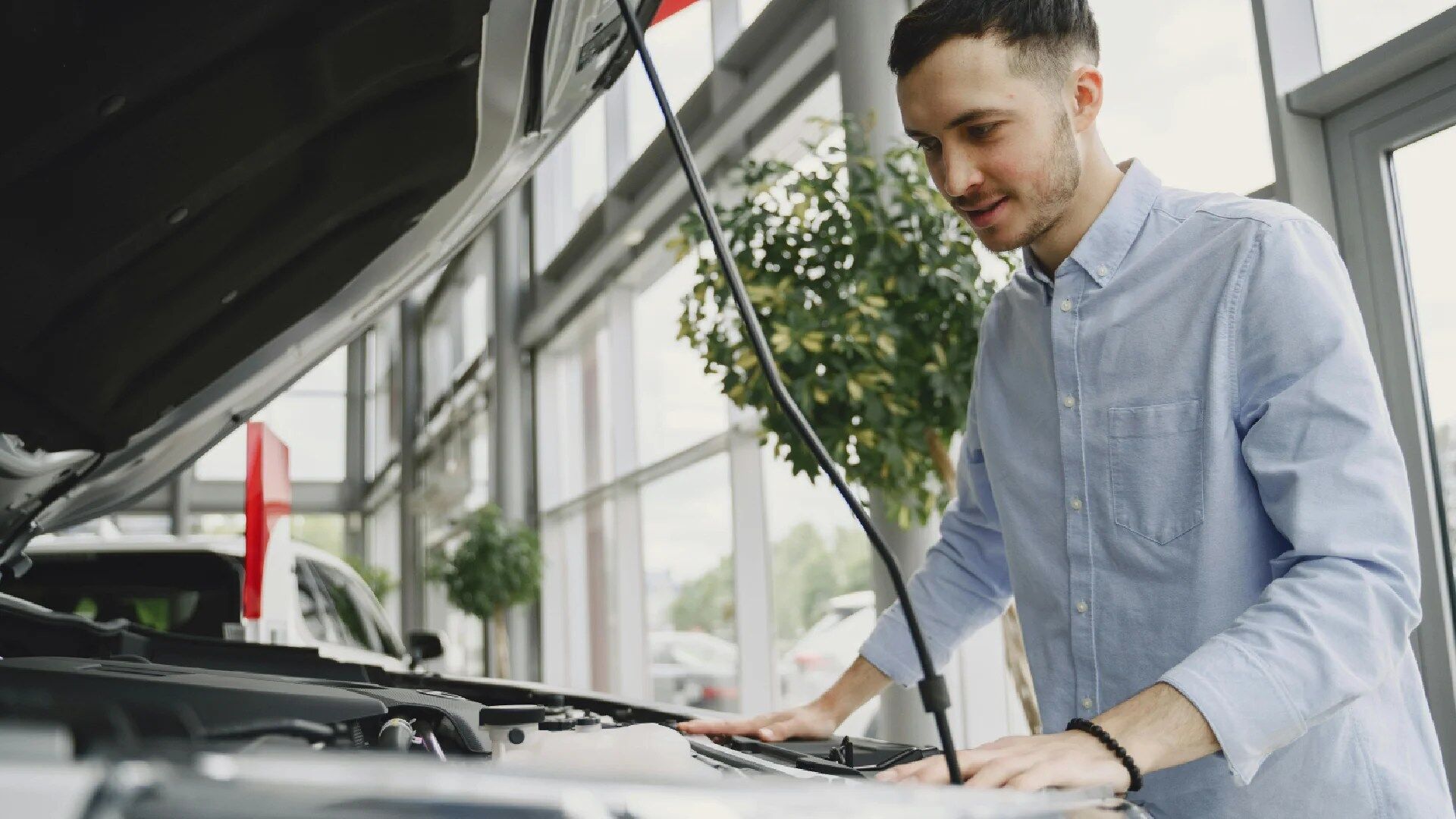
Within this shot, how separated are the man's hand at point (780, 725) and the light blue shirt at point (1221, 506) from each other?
257 mm

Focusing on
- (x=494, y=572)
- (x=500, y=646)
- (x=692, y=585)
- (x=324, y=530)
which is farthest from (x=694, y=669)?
(x=324, y=530)

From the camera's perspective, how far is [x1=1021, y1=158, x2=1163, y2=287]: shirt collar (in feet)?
Result: 3.93

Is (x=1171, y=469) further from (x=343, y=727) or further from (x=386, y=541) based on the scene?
(x=386, y=541)

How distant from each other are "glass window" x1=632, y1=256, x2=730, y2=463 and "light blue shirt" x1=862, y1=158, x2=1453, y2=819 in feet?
20.0

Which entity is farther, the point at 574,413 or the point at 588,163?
the point at 574,413

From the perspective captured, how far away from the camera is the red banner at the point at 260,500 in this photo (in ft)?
9.50

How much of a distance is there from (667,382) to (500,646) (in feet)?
10.3

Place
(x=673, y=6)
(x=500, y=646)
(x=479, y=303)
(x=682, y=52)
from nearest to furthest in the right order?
(x=673, y=6) → (x=682, y=52) → (x=500, y=646) → (x=479, y=303)

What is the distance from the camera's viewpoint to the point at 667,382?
8.30 m

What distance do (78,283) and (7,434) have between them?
1.25 feet

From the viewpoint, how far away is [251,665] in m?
1.75

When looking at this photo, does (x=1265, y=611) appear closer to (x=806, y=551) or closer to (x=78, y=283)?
(x=78, y=283)

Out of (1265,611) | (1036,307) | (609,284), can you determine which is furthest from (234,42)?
(609,284)

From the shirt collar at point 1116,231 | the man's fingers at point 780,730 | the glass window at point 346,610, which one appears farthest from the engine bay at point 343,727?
the glass window at point 346,610
